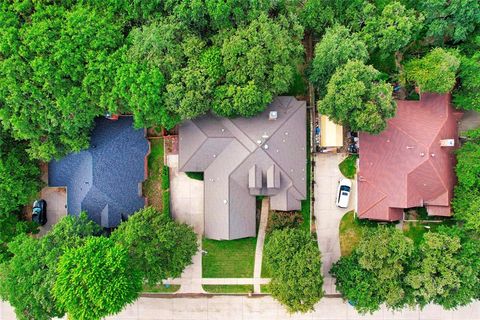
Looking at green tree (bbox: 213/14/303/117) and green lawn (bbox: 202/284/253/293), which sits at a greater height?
green tree (bbox: 213/14/303/117)

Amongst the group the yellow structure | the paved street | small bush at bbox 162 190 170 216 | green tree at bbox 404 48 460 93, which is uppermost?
green tree at bbox 404 48 460 93

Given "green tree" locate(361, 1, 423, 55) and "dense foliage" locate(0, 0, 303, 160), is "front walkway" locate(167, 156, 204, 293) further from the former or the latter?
"green tree" locate(361, 1, 423, 55)

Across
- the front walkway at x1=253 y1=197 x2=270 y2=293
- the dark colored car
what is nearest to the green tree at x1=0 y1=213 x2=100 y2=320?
the dark colored car

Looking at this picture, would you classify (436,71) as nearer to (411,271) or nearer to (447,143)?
(447,143)

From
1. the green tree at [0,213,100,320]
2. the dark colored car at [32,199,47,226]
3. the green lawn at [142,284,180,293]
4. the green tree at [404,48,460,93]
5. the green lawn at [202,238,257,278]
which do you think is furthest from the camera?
the green lawn at [142,284,180,293]

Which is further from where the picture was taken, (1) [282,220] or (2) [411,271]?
(1) [282,220]

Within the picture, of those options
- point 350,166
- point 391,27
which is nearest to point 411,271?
point 350,166

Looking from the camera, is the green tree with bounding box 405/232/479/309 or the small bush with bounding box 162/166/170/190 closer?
the green tree with bounding box 405/232/479/309
